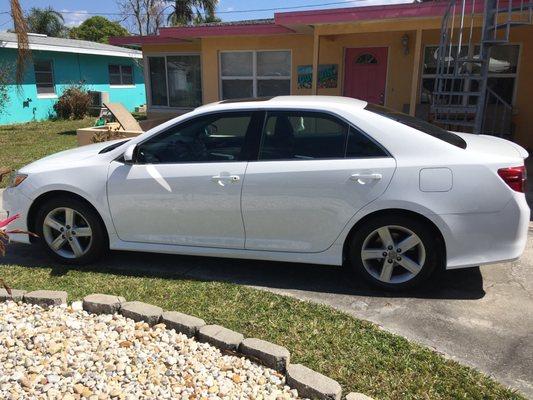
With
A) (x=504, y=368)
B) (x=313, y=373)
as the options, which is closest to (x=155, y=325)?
(x=313, y=373)

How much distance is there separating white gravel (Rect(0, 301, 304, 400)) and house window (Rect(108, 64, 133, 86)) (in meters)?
23.4

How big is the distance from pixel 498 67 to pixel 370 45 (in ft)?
9.37

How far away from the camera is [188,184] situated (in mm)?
4113

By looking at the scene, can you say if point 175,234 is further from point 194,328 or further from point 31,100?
point 31,100

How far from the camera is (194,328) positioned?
10.4ft

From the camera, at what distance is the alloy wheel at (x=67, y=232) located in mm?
4480

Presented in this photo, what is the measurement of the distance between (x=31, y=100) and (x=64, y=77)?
7.91ft

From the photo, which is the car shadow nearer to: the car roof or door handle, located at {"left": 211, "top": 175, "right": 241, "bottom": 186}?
A: door handle, located at {"left": 211, "top": 175, "right": 241, "bottom": 186}

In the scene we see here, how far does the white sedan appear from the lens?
3699mm

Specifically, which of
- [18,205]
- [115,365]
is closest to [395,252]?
[115,365]

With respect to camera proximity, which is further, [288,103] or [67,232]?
[67,232]

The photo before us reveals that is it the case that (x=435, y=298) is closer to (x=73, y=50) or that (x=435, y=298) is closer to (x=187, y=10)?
(x=73, y=50)

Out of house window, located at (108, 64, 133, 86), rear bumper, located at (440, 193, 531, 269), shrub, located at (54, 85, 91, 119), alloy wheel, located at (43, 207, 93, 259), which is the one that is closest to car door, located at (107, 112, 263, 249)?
alloy wheel, located at (43, 207, 93, 259)

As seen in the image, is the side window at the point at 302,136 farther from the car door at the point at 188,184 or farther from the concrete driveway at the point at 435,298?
the concrete driveway at the point at 435,298
